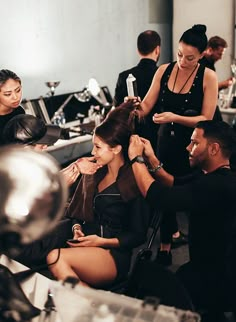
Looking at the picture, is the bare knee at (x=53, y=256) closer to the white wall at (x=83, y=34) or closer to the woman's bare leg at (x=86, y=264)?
the woman's bare leg at (x=86, y=264)

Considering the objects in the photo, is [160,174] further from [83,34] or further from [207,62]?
[83,34]

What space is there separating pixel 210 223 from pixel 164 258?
1.35 metres

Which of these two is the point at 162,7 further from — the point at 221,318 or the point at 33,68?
the point at 221,318

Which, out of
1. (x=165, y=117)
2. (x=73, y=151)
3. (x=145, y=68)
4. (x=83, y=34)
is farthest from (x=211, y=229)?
(x=83, y=34)

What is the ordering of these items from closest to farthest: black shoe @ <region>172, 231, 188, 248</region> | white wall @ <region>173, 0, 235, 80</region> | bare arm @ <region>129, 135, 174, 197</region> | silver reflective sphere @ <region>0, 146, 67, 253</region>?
1. silver reflective sphere @ <region>0, 146, 67, 253</region>
2. bare arm @ <region>129, 135, 174, 197</region>
3. black shoe @ <region>172, 231, 188, 248</region>
4. white wall @ <region>173, 0, 235, 80</region>

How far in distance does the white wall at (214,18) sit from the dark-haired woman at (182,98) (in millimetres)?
2648

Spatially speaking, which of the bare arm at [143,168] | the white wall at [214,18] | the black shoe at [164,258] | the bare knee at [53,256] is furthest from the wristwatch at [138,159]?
the white wall at [214,18]

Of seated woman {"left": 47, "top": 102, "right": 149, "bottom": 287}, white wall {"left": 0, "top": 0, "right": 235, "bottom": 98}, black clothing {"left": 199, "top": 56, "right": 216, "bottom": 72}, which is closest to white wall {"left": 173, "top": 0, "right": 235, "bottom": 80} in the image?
white wall {"left": 0, "top": 0, "right": 235, "bottom": 98}

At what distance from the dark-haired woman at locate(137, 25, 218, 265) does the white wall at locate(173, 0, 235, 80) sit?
2.65m

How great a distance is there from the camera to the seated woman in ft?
6.88

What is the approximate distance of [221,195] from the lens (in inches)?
75.7

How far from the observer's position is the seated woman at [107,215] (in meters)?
2.10

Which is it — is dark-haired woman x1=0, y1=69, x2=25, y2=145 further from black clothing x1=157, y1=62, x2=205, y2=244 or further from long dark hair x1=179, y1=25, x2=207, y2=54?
long dark hair x1=179, y1=25, x2=207, y2=54

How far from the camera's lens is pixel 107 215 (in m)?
2.33
